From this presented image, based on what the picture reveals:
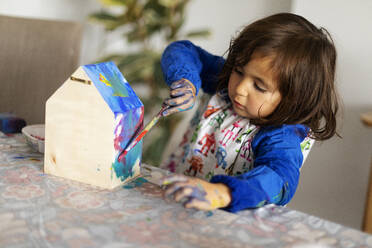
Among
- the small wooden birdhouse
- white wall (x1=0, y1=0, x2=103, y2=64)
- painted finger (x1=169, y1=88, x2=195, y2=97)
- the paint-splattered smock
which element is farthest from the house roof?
white wall (x1=0, y1=0, x2=103, y2=64)

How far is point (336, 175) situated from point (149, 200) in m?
1.06

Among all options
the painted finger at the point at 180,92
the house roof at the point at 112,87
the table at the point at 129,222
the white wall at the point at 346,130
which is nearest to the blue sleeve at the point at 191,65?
the painted finger at the point at 180,92

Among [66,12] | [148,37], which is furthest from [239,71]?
[66,12]

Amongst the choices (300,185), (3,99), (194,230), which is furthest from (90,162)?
(300,185)

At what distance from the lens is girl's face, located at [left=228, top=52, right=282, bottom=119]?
2.87ft

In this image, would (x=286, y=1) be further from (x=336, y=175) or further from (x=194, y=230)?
(x=194, y=230)

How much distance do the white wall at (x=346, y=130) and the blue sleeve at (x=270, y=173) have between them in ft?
1.95

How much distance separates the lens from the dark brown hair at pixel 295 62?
0.87m

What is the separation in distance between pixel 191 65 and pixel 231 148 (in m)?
0.27

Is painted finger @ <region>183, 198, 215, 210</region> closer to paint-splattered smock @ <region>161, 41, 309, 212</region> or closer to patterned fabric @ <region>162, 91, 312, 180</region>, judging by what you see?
paint-splattered smock @ <region>161, 41, 309, 212</region>

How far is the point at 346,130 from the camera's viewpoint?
1.47 m

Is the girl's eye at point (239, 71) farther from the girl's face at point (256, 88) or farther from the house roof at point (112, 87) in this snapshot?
the house roof at point (112, 87)

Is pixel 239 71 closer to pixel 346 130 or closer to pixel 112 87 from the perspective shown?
pixel 112 87

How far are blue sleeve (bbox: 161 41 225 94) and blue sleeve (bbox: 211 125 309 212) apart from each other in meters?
0.26
